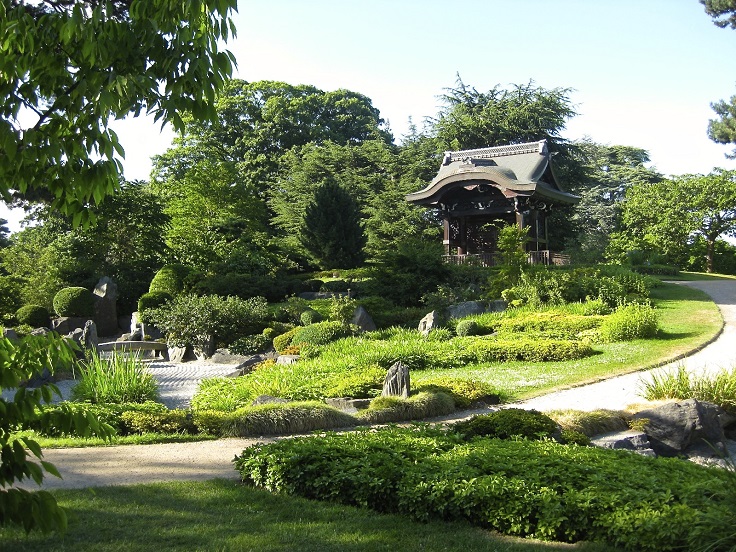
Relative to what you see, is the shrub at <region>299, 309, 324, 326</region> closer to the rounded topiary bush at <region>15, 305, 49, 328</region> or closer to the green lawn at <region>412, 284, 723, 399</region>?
the green lawn at <region>412, 284, 723, 399</region>

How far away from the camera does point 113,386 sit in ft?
37.4

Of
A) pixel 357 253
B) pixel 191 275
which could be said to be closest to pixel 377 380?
pixel 191 275

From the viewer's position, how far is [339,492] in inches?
231

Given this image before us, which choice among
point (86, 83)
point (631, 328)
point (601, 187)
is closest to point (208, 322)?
point (631, 328)

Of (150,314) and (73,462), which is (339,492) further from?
(150,314)

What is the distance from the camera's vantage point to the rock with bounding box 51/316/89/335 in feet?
72.9

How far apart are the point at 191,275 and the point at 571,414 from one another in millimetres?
18091

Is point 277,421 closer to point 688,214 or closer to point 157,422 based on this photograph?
point 157,422

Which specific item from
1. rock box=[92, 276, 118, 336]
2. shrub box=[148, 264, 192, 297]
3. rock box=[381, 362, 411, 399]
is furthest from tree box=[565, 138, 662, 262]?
rock box=[381, 362, 411, 399]

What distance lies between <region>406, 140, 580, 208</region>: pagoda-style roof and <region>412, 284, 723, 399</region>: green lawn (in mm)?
13626

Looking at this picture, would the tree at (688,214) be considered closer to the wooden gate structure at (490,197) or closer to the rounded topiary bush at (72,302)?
Answer: the wooden gate structure at (490,197)

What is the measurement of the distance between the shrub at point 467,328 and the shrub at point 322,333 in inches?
107

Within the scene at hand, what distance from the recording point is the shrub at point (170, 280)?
2413 centimetres

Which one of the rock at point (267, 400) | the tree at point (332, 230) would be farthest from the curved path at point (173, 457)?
the tree at point (332, 230)
